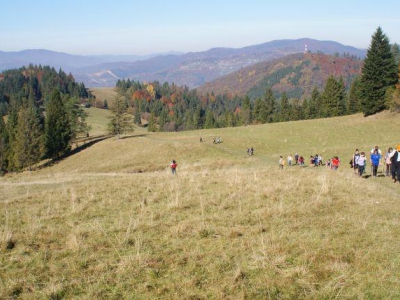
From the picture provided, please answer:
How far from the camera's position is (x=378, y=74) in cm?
6056

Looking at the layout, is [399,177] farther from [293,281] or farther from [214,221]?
[293,281]

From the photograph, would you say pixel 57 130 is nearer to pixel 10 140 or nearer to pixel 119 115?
pixel 119 115

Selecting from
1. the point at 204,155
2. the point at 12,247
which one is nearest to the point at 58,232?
the point at 12,247

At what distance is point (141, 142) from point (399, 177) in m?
44.9

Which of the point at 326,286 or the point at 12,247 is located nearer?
the point at 326,286

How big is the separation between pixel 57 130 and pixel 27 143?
22.1 ft

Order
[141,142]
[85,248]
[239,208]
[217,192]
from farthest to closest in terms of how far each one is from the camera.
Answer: [141,142] → [217,192] → [239,208] → [85,248]

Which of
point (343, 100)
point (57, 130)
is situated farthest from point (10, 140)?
point (343, 100)

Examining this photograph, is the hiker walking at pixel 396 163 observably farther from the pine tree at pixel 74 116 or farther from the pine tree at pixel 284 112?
the pine tree at pixel 284 112

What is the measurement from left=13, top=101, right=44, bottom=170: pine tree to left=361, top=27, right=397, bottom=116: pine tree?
Answer: 211 feet

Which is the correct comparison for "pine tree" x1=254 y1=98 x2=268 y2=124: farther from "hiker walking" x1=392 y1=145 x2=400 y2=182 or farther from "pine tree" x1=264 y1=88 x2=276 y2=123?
"hiker walking" x1=392 y1=145 x2=400 y2=182

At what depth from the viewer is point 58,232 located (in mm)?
9164

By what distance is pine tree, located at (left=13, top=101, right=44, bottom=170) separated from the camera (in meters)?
66.0

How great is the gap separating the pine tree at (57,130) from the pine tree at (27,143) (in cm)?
209
